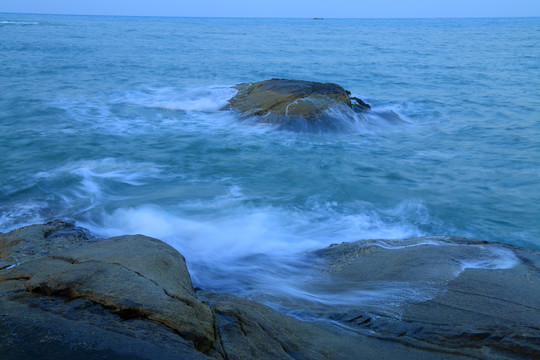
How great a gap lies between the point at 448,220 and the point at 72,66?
1760 cm

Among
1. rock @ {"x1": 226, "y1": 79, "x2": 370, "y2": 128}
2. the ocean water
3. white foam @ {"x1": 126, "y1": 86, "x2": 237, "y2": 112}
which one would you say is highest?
rock @ {"x1": 226, "y1": 79, "x2": 370, "y2": 128}

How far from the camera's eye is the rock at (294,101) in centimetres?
1038

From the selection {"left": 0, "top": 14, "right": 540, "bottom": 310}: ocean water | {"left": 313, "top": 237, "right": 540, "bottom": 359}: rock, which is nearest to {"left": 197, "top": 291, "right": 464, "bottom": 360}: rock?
{"left": 313, "top": 237, "right": 540, "bottom": 359}: rock

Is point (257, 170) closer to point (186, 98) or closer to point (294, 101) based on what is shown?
point (294, 101)

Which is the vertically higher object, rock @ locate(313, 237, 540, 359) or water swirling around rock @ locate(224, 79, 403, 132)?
water swirling around rock @ locate(224, 79, 403, 132)

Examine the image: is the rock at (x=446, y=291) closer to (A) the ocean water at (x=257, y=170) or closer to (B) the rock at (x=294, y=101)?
(A) the ocean water at (x=257, y=170)

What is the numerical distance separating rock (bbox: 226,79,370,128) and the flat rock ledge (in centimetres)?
645

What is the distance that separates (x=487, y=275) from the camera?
152 inches

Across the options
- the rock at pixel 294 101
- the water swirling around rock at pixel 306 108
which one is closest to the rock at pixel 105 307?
the water swirling around rock at pixel 306 108

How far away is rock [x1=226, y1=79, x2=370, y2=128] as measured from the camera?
34.0 ft

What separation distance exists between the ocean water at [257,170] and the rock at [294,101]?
407 millimetres

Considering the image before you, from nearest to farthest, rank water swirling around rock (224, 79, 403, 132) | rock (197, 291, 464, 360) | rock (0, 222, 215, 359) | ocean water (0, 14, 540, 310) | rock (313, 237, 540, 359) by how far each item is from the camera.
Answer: rock (0, 222, 215, 359) < rock (197, 291, 464, 360) < rock (313, 237, 540, 359) < ocean water (0, 14, 540, 310) < water swirling around rock (224, 79, 403, 132)

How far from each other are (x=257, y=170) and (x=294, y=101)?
288cm

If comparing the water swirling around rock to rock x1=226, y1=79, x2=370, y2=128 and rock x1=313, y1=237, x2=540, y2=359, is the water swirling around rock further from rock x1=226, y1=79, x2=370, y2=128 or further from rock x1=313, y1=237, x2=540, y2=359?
rock x1=313, y1=237, x2=540, y2=359
